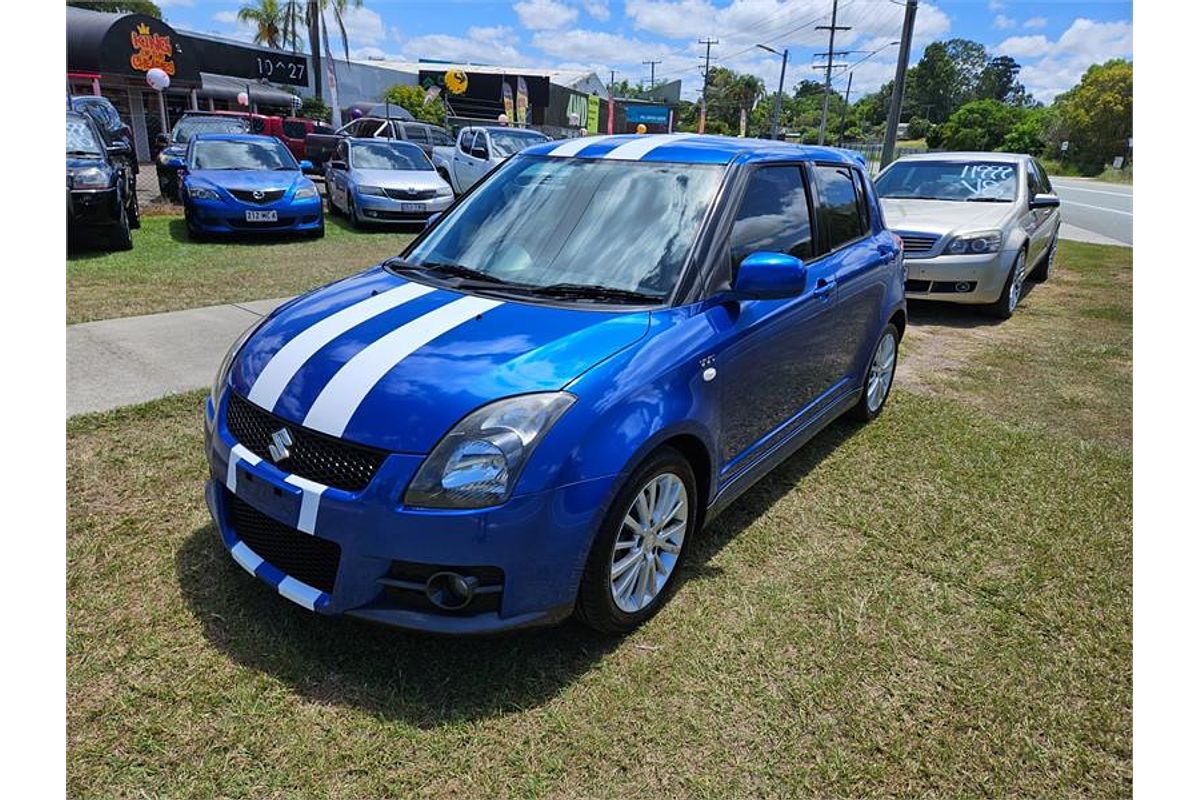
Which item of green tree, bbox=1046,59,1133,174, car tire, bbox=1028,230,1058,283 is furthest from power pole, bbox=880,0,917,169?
green tree, bbox=1046,59,1133,174

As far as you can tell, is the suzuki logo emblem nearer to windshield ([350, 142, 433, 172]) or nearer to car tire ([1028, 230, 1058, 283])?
car tire ([1028, 230, 1058, 283])

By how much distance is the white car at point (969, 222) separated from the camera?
798 cm

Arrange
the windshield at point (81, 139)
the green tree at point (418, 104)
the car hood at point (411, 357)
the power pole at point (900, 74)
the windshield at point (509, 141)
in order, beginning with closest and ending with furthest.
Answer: the car hood at point (411, 357) < the windshield at point (81, 139) < the windshield at point (509, 141) < the power pole at point (900, 74) < the green tree at point (418, 104)

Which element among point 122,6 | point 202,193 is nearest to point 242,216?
point 202,193

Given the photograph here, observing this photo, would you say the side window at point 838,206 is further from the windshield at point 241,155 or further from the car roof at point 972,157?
the windshield at point 241,155

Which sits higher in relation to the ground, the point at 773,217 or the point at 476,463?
the point at 773,217

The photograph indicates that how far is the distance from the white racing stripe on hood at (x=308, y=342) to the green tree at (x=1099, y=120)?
70366 millimetres

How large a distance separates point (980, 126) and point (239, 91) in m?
75.9

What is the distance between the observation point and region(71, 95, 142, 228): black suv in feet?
34.4

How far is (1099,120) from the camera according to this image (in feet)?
198

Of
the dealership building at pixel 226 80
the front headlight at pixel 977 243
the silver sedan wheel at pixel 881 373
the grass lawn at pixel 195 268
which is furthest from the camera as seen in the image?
the dealership building at pixel 226 80

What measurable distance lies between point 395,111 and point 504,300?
3321cm

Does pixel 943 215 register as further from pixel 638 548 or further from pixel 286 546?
pixel 286 546

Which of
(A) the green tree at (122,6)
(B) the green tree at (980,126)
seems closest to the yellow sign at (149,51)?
(A) the green tree at (122,6)
